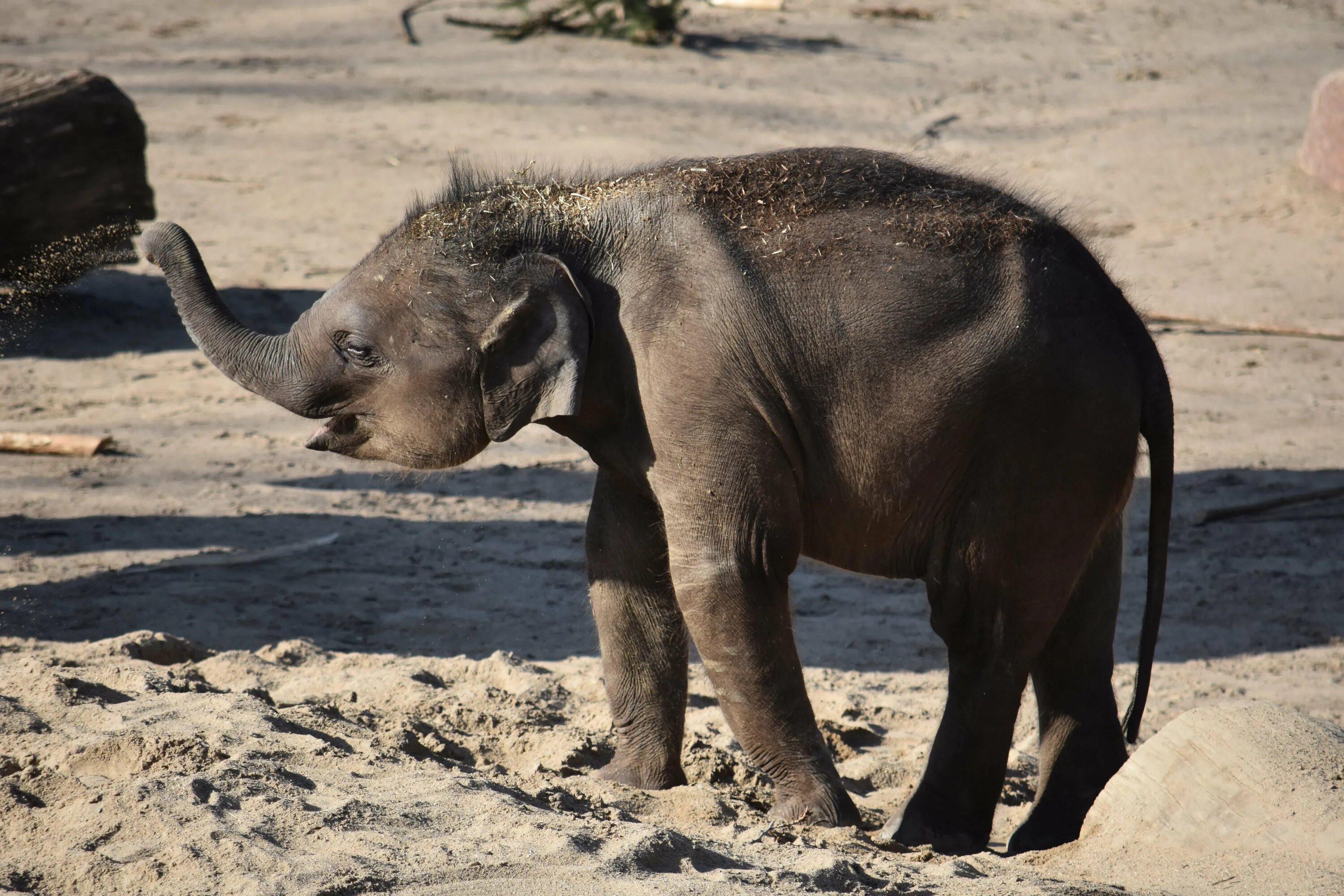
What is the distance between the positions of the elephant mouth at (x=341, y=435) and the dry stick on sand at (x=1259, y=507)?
4.53 m

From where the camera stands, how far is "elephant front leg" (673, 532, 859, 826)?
3.62m

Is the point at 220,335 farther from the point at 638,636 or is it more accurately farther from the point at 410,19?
the point at 410,19

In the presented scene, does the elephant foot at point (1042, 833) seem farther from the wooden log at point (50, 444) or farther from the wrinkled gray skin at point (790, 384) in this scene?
the wooden log at point (50, 444)

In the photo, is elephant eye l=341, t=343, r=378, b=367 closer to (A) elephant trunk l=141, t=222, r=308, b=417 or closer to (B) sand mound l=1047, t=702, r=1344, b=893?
(A) elephant trunk l=141, t=222, r=308, b=417

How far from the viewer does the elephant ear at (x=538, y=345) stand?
364cm

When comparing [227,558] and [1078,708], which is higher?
[1078,708]

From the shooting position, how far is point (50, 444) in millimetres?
7391

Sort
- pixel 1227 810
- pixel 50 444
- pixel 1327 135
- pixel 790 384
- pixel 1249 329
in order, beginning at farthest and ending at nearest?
1. pixel 1327 135
2. pixel 1249 329
3. pixel 50 444
4. pixel 790 384
5. pixel 1227 810

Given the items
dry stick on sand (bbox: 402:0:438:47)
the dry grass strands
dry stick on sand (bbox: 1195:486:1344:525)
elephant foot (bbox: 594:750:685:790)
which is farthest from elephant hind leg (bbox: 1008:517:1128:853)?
the dry grass strands

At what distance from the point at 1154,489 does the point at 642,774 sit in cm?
171

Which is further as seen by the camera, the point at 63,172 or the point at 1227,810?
the point at 63,172

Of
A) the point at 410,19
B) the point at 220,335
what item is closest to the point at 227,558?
the point at 220,335

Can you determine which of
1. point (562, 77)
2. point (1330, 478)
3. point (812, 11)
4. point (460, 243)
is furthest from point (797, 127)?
point (460, 243)

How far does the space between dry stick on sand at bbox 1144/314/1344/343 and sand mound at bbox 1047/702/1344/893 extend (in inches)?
254
